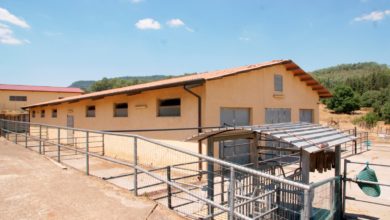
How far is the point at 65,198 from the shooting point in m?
5.51

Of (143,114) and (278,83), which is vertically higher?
(278,83)

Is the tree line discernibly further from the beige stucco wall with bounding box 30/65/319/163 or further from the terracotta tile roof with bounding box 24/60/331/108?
the terracotta tile roof with bounding box 24/60/331/108

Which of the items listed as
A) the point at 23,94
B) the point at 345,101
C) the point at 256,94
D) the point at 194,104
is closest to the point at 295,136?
the point at 194,104

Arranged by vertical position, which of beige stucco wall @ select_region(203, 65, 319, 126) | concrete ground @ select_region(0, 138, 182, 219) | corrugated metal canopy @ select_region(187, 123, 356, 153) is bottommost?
concrete ground @ select_region(0, 138, 182, 219)

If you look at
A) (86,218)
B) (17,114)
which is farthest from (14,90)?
(86,218)

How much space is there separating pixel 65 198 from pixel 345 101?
201ft

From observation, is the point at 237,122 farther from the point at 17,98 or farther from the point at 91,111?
the point at 17,98

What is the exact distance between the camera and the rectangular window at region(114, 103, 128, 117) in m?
14.4

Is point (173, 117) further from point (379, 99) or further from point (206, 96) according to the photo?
point (379, 99)

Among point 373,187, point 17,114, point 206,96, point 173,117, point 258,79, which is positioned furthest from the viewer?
point 17,114

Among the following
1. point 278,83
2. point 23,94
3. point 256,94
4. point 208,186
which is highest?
point 23,94

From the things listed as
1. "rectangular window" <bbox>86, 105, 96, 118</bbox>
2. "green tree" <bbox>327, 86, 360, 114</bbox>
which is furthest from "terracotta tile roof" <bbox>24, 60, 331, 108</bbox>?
"green tree" <bbox>327, 86, 360, 114</bbox>

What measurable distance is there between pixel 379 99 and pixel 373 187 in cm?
6504

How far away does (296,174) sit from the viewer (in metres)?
6.19
